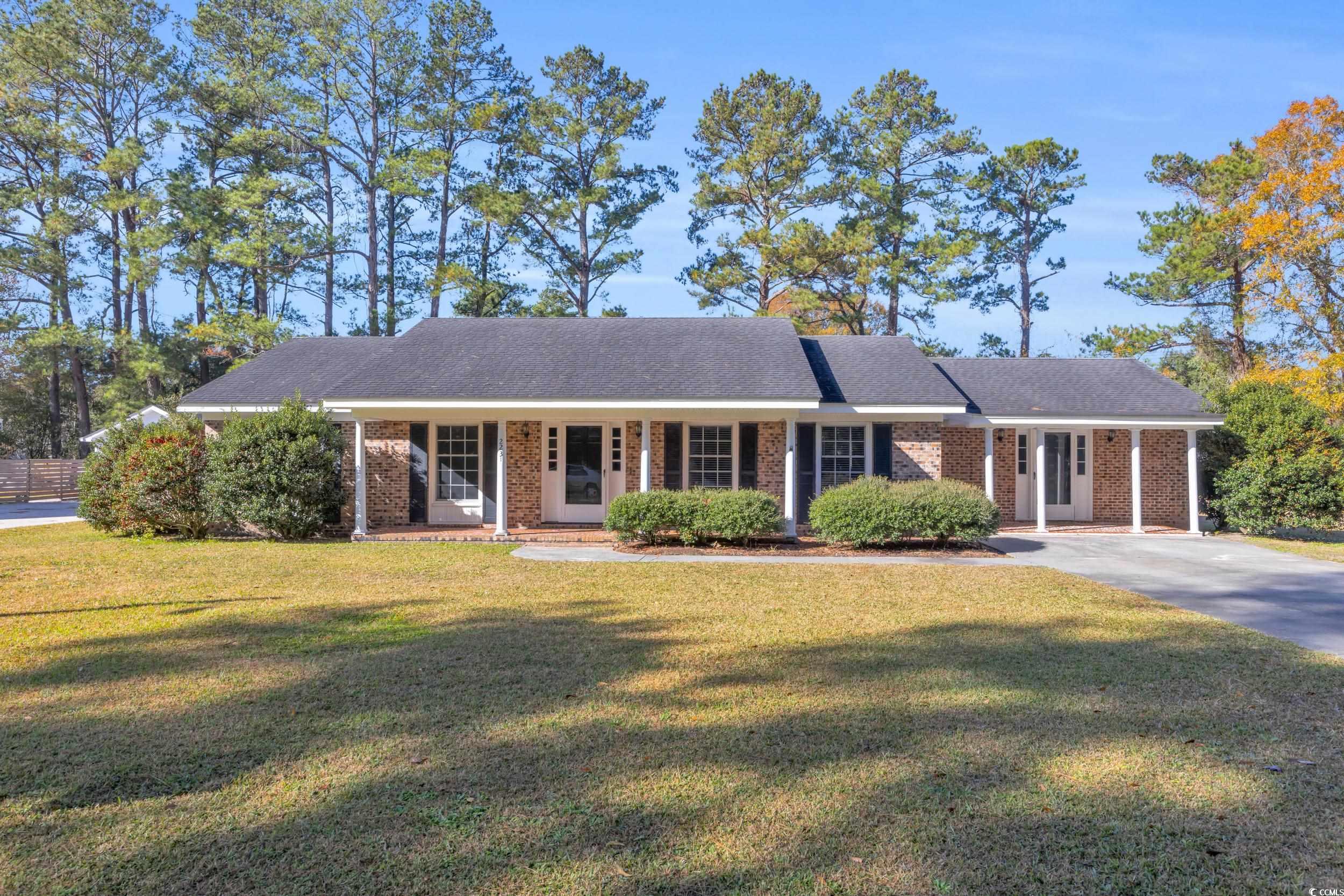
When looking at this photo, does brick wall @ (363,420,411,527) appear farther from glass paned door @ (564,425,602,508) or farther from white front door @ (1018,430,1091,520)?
white front door @ (1018,430,1091,520)

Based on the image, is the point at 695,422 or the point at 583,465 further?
the point at 583,465

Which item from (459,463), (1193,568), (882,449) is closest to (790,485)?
(882,449)

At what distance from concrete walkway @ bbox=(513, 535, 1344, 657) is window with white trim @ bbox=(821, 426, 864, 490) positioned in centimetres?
288

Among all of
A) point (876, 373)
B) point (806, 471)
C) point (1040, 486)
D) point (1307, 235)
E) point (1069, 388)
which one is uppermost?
point (1307, 235)

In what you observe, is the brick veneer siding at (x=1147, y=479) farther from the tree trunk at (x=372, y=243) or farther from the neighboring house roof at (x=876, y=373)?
the tree trunk at (x=372, y=243)

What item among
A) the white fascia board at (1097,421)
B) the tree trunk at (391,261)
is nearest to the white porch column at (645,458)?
the white fascia board at (1097,421)

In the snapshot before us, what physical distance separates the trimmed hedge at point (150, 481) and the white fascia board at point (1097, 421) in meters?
14.4

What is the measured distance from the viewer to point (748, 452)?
1550 cm

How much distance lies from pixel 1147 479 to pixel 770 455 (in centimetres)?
867

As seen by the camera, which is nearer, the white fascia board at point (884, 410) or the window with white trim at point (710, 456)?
the white fascia board at point (884, 410)

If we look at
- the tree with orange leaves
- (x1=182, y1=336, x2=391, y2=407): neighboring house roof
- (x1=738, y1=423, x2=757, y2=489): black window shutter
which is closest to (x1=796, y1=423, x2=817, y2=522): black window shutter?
(x1=738, y1=423, x2=757, y2=489): black window shutter

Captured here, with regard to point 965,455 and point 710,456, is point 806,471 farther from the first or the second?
point 965,455

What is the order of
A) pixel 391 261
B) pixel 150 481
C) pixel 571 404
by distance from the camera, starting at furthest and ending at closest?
pixel 391 261, pixel 150 481, pixel 571 404

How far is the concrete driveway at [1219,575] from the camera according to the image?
25.6 feet
